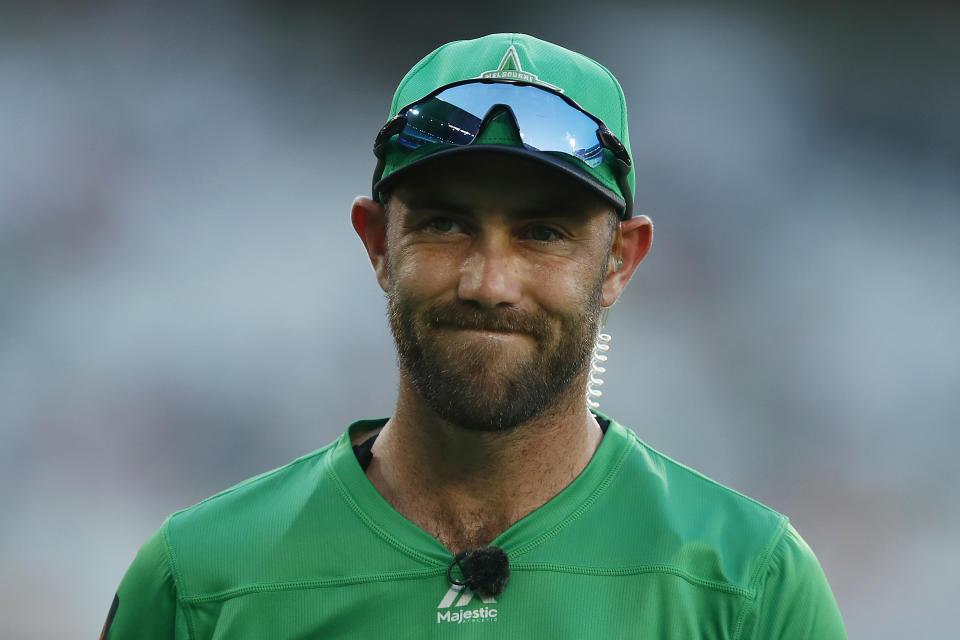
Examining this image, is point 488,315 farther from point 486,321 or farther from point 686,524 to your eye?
point 686,524

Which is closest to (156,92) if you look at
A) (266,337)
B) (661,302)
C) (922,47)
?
(266,337)

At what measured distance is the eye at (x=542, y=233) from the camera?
1896 mm

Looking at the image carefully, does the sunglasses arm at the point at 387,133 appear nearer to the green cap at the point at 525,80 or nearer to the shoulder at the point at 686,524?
the green cap at the point at 525,80

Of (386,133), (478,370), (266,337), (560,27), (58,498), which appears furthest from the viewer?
(560,27)

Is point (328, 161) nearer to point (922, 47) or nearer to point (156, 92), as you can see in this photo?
point (156, 92)

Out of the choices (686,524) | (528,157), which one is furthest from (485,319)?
(686,524)

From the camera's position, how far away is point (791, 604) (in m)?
1.85

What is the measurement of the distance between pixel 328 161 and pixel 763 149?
2.14 meters

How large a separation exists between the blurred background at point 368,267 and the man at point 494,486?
297cm

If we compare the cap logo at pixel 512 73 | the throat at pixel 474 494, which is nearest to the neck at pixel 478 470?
the throat at pixel 474 494

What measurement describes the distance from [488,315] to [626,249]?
0.43 meters

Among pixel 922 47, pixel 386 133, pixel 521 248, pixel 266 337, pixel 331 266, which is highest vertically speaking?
pixel 922 47

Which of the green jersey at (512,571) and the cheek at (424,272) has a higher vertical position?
the cheek at (424,272)

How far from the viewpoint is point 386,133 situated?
1994 mm
